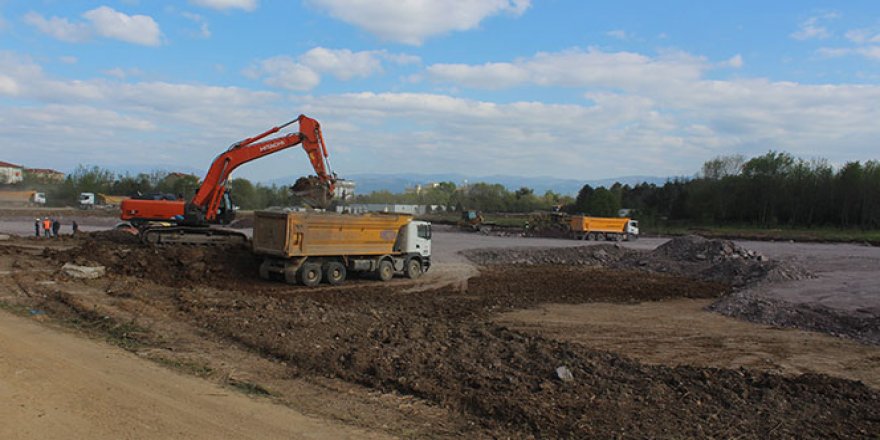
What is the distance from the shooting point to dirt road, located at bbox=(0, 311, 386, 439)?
6027 millimetres

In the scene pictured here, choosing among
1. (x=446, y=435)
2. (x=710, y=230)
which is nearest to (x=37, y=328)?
(x=446, y=435)

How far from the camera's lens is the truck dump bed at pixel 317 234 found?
773 inches

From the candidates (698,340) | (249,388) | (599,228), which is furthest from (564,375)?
(599,228)

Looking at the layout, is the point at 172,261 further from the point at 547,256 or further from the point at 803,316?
the point at 547,256

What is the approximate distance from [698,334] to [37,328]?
1372cm

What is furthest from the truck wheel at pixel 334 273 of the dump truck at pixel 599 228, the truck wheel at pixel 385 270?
the dump truck at pixel 599 228

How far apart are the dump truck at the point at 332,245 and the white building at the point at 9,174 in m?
102

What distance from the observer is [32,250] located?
24891 millimetres

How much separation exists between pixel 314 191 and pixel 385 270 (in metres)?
3.91

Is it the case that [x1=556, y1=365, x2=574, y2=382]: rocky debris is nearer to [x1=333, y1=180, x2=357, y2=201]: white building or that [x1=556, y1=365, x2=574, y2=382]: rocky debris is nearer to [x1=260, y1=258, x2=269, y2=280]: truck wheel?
[x1=260, y1=258, x2=269, y2=280]: truck wheel

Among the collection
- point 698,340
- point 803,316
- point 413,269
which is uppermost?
point 413,269

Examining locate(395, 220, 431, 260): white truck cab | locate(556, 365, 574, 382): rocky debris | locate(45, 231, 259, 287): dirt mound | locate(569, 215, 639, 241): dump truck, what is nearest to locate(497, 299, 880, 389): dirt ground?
locate(556, 365, 574, 382): rocky debris

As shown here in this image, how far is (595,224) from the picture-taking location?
2163 inches

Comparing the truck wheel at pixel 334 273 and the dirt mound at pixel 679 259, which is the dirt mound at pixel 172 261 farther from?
the dirt mound at pixel 679 259
